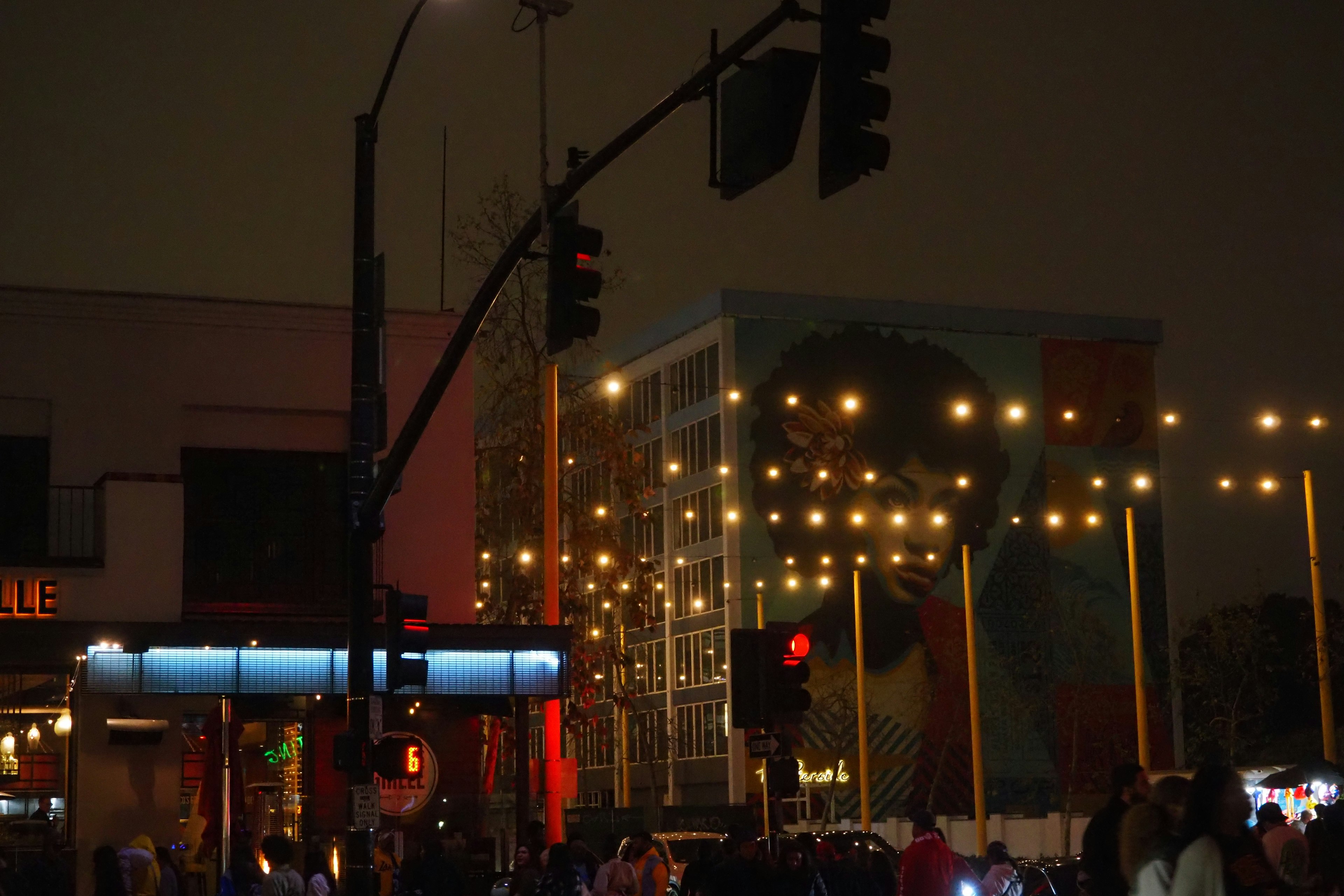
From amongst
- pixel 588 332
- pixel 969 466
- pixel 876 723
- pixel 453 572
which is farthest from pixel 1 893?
pixel 969 466

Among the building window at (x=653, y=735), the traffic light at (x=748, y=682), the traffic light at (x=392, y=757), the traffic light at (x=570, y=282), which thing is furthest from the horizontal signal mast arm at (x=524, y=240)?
the building window at (x=653, y=735)

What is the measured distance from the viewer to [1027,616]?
2889 inches

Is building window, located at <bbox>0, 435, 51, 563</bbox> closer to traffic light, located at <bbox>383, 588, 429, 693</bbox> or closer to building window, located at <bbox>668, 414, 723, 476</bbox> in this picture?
traffic light, located at <bbox>383, 588, 429, 693</bbox>

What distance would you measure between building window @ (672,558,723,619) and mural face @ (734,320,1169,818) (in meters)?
1.53

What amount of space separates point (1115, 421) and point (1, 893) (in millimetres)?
70649

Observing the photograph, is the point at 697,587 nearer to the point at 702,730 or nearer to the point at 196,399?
the point at 702,730

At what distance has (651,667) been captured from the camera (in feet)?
250

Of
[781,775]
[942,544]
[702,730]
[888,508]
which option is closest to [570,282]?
[781,775]

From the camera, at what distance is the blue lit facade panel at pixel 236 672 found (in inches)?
845

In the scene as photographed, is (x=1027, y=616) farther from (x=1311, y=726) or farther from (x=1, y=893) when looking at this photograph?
(x=1, y=893)

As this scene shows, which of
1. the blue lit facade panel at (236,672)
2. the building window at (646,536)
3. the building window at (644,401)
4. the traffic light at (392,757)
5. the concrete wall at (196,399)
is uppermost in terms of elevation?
the building window at (644,401)

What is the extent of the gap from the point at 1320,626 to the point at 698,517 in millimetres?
40969

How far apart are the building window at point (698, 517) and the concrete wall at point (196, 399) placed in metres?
46.3

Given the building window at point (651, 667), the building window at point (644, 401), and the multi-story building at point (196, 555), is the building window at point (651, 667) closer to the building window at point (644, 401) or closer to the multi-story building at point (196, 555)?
the building window at point (644, 401)
